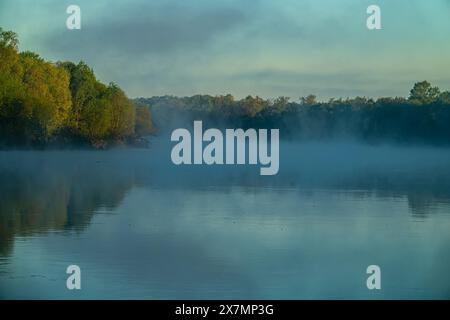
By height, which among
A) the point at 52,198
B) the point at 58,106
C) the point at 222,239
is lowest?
the point at 222,239

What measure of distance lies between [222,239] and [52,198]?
5.70 metres

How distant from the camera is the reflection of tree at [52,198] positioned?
12.2 m

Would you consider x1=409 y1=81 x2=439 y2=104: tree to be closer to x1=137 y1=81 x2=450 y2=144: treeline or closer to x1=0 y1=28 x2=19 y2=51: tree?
x1=137 y1=81 x2=450 y2=144: treeline

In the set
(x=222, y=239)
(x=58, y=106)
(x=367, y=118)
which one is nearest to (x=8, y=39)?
(x=58, y=106)

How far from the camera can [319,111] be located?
49812 millimetres

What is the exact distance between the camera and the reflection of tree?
479 inches

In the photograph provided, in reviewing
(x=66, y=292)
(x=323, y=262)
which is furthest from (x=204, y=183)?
(x=66, y=292)

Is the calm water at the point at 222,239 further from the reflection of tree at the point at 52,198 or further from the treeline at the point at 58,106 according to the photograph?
the treeline at the point at 58,106

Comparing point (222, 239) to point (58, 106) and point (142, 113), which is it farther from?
point (142, 113)

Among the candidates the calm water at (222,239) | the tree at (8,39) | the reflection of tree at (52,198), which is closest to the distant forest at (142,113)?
the tree at (8,39)

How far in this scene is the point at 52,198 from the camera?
16156 millimetres

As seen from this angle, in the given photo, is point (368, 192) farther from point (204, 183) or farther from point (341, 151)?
point (341, 151)

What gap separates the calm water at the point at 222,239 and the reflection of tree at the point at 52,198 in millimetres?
29

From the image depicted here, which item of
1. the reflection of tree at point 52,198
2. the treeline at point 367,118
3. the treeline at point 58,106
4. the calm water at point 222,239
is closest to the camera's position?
the calm water at point 222,239
